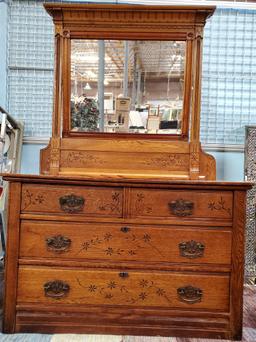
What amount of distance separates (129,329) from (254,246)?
121cm

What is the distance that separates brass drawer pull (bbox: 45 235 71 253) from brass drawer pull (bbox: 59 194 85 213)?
147 millimetres

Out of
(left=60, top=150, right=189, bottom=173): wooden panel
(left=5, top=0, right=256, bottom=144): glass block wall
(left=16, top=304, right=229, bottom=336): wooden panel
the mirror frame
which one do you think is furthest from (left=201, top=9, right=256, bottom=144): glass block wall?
(left=16, top=304, right=229, bottom=336): wooden panel

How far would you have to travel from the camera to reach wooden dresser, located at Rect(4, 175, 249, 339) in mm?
1783

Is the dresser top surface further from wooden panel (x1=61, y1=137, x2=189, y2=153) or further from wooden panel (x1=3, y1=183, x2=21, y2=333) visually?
wooden panel (x1=61, y1=137, x2=189, y2=153)

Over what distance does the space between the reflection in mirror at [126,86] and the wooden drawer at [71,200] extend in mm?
451

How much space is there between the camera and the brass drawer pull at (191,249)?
5.86 ft

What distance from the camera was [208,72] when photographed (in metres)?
2.71

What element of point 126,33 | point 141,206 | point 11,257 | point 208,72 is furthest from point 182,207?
point 208,72

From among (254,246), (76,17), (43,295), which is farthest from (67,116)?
(254,246)

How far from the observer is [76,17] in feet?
6.67

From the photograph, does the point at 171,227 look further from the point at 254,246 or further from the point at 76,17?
the point at 76,17

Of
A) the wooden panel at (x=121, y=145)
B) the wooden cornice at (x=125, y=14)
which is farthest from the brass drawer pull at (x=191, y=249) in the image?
the wooden cornice at (x=125, y=14)

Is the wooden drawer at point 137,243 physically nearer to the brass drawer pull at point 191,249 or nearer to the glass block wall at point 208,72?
the brass drawer pull at point 191,249

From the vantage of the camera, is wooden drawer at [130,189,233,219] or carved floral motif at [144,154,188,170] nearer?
wooden drawer at [130,189,233,219]
